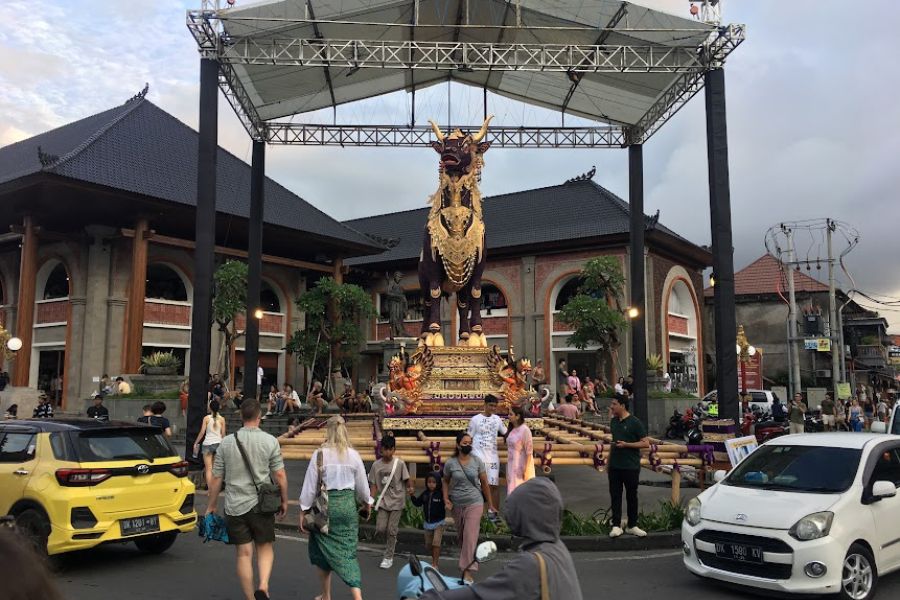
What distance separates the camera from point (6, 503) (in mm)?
7082

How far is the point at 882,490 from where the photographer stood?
6418 millimetres

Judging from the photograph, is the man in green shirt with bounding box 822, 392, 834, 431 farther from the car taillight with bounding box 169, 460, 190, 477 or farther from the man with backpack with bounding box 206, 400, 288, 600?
the man with backpack with bounding box 206, 400, 288, 600

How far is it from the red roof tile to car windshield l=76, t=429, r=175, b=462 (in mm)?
36844

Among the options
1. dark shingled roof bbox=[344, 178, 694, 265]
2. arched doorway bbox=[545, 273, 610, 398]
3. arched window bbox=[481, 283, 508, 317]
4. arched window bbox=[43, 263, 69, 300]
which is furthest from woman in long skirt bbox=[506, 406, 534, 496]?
arched window bbox=[481, 283, 508, 317]

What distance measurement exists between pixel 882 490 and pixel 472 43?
36.3 feet

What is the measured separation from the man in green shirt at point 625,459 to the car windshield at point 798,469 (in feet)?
3.49

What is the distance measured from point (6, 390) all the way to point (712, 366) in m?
32.1

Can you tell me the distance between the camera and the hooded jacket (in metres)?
2.74

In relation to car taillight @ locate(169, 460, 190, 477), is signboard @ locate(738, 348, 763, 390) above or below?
above

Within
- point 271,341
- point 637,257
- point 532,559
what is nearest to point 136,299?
point 271,341

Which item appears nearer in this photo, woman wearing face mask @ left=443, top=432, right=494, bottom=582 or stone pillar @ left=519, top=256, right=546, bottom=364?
woman wearing face mask @ left=443, top=432, right=494, bottom=582

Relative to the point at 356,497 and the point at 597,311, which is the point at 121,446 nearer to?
the point at 356,497

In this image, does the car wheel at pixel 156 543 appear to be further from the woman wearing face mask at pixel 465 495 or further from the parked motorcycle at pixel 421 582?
the parked motorcycle at pixel 421 582

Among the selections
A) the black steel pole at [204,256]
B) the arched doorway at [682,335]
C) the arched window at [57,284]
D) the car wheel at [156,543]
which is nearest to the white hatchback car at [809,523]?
the car wheel at [156,543]
